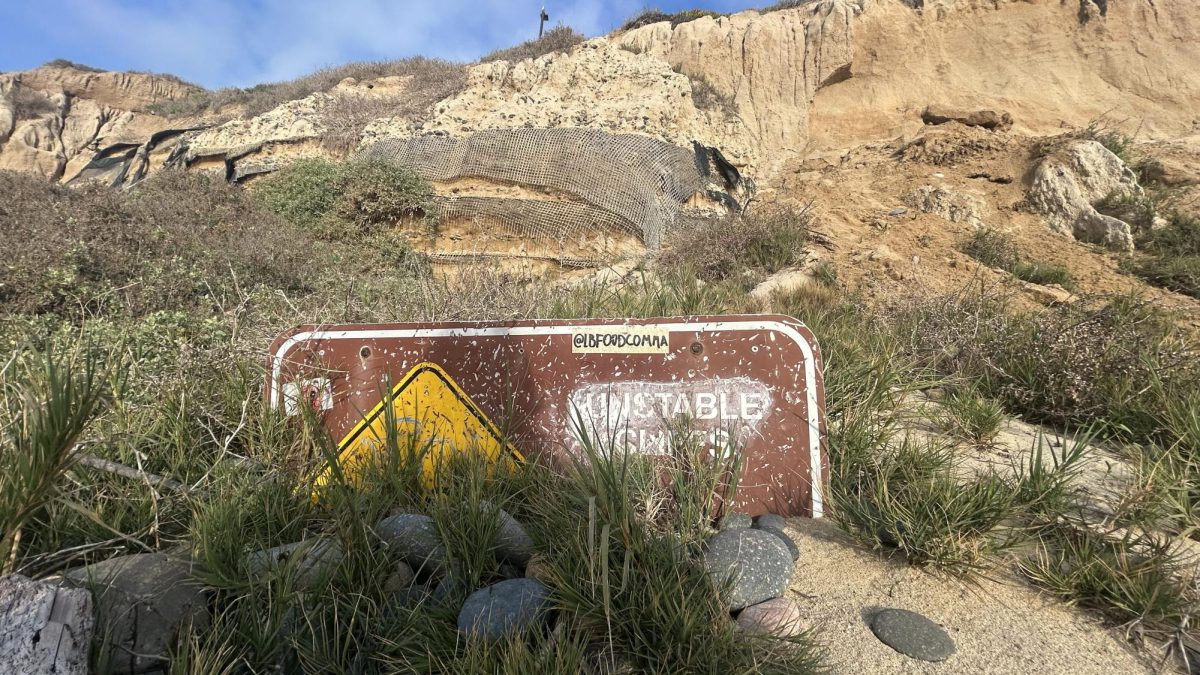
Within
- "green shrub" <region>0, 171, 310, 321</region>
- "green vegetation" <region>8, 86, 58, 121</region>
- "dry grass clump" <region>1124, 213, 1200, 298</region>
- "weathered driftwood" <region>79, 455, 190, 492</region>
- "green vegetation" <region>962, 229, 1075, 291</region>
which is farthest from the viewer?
"green vegetation" <region>8, 86, 58, 121</region>

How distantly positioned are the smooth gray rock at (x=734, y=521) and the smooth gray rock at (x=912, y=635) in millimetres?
469

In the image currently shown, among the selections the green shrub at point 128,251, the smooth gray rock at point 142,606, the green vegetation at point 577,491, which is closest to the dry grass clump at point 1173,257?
the green vegetation at point 577,491

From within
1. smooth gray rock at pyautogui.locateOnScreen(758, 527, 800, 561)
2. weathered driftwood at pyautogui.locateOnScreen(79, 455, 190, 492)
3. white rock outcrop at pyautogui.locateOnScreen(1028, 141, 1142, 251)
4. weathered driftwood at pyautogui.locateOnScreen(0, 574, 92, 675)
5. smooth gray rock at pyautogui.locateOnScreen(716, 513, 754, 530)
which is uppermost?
white rock outcrop at pyautogui.locateOnScreen(1028, 141, 1142, 251)

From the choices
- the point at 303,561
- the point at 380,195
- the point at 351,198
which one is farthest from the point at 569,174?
the point at 303,561

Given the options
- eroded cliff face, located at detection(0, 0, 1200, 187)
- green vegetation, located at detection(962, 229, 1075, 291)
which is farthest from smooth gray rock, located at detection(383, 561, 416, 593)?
eroded cliff face, located at detection(0, 0, 1200, 187)

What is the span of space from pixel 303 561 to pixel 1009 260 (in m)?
7.82

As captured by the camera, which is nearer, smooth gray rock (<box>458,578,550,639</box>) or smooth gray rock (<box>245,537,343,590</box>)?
smooth gray rock (<box>458,578,550,639</box>)

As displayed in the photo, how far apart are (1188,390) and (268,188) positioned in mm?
11073

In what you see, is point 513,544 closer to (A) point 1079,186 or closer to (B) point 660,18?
(A) point 1079,186

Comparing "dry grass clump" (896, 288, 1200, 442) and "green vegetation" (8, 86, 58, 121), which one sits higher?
"green vegetation" (8, 86, 58, 121)

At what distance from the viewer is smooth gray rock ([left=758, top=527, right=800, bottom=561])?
170 cm

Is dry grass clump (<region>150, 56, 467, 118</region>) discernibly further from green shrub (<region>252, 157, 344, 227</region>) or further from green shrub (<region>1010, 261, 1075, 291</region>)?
green shrub (<region>1010, 261, 1075, 291</region>)

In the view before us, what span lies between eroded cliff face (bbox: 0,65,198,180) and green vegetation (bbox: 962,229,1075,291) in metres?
24.8

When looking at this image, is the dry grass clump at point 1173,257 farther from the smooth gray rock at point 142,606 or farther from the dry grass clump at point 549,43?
the dry grass clump at point 549,43
